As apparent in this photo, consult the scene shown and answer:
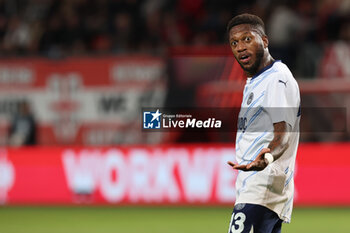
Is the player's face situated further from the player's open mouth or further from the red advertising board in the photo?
the red advertising board

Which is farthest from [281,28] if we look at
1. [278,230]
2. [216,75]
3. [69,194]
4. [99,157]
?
[278,230]

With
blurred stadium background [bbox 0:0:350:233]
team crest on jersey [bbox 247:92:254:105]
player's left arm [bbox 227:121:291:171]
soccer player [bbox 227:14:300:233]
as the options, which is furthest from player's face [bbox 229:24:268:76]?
blurred stadium background [bbox 0:0:350:233]

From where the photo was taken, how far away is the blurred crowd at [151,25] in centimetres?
1346

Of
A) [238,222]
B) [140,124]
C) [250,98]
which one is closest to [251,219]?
[238,222]

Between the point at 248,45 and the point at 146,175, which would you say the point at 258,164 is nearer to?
the point at 248,45

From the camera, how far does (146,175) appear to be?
13055mm

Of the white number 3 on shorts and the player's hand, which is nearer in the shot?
the player's hand

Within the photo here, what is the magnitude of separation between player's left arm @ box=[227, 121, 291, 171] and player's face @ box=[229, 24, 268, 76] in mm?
438

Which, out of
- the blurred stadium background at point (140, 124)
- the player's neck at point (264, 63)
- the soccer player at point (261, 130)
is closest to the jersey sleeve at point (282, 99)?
the soccer player at point (261, 130)

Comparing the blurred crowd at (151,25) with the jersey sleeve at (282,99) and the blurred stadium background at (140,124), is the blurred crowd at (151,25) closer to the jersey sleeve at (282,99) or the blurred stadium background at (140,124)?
the blurred stadium background at (140,124)

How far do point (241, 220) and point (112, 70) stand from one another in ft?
29.8

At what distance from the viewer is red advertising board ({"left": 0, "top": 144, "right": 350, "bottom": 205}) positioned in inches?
503

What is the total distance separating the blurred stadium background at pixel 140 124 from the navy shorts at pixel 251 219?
25.3 feet

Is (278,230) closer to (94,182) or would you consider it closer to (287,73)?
(287,73)
